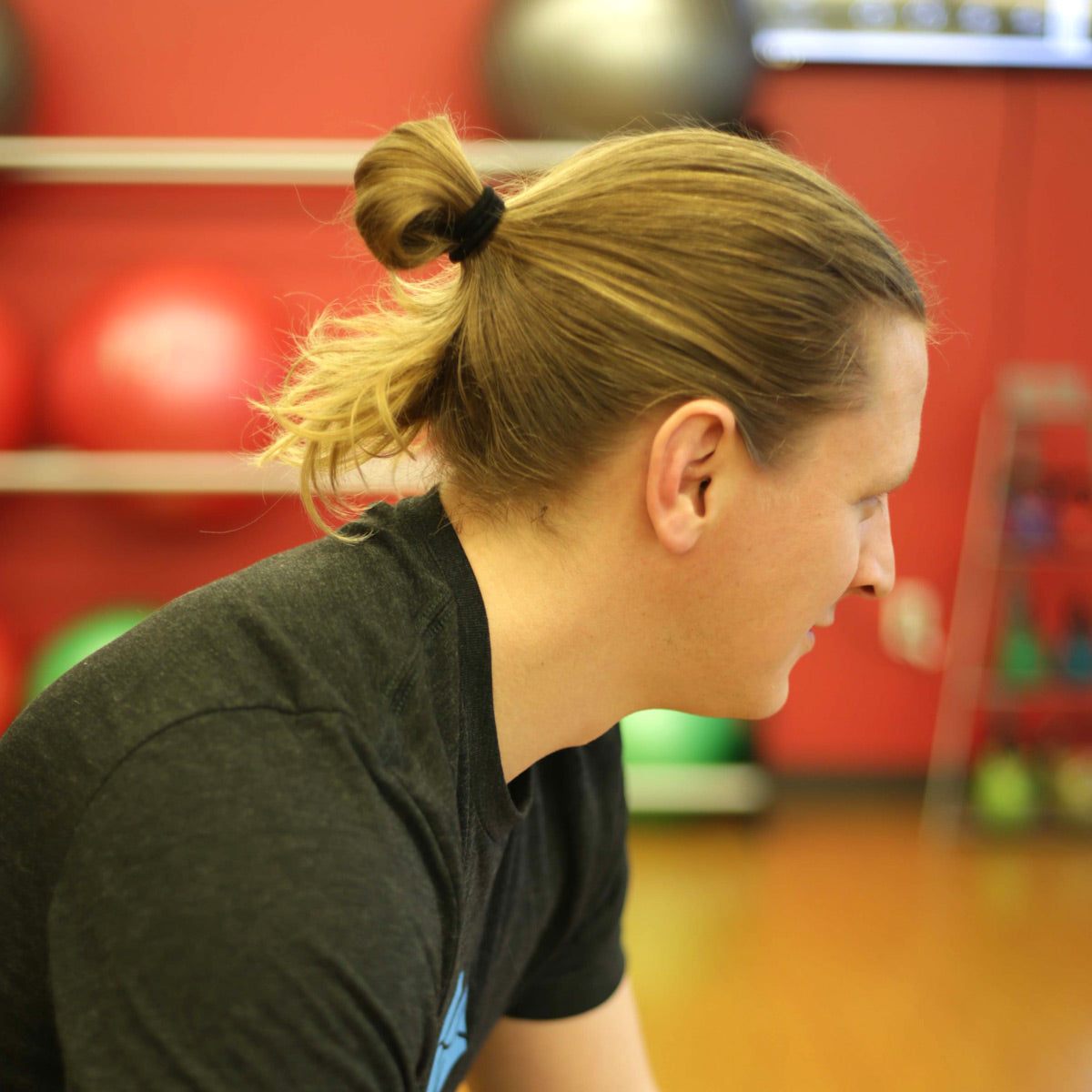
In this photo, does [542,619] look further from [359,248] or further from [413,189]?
[359,248]

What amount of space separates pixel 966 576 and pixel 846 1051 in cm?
145

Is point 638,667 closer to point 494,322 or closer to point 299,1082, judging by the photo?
point 494,322

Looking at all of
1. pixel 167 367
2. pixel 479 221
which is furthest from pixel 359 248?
pixel 479 221

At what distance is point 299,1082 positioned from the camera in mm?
583

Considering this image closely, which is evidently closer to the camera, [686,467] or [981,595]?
[686,467]

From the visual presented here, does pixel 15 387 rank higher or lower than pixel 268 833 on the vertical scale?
lower

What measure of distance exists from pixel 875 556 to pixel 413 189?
0.45 meters

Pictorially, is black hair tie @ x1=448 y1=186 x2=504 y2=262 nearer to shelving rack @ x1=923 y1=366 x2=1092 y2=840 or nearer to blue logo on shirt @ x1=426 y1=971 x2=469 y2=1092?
blue logo on shirt @ x1=426 y1=971 x2=469 y2=1092

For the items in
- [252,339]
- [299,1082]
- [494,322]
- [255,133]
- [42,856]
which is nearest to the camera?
[299,1082]

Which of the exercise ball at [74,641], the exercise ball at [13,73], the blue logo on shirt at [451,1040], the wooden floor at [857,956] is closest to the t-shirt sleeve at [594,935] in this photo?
the blue logo on shirt at [451,1040]

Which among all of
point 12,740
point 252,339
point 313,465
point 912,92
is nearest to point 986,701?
point 912,92

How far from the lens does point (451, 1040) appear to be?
0.87 meters

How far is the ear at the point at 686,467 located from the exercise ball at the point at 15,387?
2.03 m

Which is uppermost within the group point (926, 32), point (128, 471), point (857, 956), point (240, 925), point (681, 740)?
point (926, 32)
